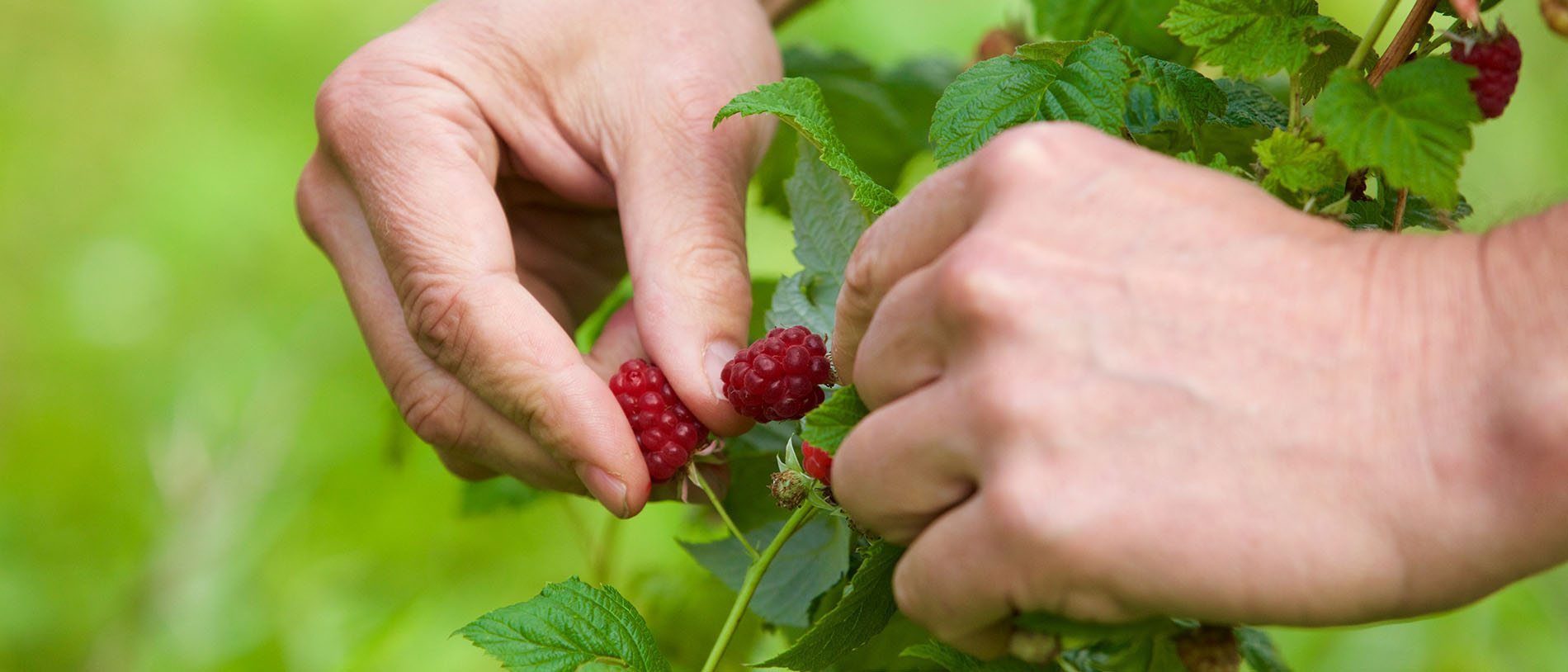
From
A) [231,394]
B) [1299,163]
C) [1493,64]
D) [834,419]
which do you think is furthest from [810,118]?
[231,394]

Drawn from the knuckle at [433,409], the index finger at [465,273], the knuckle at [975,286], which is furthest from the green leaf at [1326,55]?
the knuckle at [433,409]

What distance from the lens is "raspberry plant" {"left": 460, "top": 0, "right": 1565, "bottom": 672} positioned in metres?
0.64

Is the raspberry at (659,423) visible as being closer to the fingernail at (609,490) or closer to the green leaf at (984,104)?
the fingernail at (609,490)

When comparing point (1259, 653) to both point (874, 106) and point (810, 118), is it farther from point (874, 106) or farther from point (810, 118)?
point (874, 106)

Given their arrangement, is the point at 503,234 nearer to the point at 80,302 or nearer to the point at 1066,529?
the point at 1066,529

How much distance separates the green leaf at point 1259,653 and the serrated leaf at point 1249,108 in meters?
0.47

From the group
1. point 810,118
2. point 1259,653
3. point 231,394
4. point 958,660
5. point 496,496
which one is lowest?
point 231,394

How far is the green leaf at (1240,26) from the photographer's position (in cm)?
71

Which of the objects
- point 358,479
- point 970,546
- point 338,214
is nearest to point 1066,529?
point 970,546

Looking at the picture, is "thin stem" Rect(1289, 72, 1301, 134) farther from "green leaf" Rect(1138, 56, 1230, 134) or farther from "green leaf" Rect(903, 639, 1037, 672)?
"green leaf" Rect(903, 639, 1037, 672)

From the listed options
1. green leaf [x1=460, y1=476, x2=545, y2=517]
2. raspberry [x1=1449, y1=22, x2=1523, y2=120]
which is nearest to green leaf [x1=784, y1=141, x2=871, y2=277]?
raspberry [x1=1449, y1=22, x2=1523, y2=120]

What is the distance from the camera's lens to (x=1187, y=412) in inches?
21.2

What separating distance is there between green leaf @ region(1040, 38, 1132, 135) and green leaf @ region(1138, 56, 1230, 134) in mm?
19

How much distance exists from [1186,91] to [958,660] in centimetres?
45
